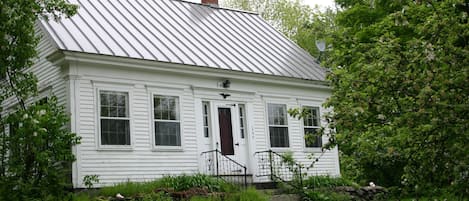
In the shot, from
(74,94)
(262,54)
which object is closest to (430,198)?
(74,94)

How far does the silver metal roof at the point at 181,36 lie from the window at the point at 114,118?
1019mm

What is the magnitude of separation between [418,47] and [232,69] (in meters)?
8.57

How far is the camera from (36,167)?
38.3ft

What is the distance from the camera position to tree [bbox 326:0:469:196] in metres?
7.33

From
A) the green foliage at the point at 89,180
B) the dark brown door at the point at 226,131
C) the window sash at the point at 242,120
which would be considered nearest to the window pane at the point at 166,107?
the dark brown door at the point at 226,131

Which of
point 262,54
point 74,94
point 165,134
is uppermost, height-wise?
point 262,54

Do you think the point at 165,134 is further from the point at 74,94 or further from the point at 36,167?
the point at 36,167

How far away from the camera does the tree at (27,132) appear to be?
11.3 m

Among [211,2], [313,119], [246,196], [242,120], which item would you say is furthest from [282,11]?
[246,196]

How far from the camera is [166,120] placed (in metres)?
14.9

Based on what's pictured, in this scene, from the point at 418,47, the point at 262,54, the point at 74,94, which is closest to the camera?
the point at 418,47

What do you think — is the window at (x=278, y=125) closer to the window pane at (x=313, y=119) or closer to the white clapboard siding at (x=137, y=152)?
the window pane at (x=313, y=119)

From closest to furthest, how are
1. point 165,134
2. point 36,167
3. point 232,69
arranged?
point 36,167 → point 165,134 → point 232,69

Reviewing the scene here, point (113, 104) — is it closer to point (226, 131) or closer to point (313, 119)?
point (226, 131)
